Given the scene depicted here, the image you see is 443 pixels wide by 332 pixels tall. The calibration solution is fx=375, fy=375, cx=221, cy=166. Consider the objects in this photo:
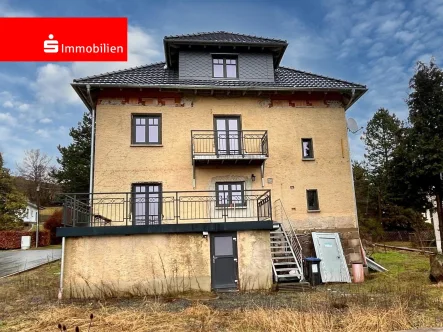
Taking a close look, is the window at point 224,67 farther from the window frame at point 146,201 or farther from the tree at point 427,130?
the tree at point 427,130

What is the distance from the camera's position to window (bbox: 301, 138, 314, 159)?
1680cm

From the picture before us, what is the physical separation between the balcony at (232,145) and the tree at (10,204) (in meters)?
29.5

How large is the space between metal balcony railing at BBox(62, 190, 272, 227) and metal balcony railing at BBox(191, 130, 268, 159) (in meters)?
1.79

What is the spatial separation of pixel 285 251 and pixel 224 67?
8.79 metres

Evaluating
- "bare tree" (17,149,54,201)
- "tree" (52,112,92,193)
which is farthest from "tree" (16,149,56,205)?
"tree" (52,112,92,193)

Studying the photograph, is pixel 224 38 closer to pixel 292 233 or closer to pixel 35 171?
pixel 292 233

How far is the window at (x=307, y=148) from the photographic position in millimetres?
16797

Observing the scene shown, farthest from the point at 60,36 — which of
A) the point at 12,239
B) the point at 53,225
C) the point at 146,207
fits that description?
the point at 53,225

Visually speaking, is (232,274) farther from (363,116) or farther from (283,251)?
(363,116)

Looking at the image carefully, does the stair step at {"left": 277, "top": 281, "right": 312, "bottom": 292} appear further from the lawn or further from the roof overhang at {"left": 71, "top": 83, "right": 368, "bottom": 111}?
the roof overhang at {"left": 71, "top": 83, "right": 368, "bottom": 111}

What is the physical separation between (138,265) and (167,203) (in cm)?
379

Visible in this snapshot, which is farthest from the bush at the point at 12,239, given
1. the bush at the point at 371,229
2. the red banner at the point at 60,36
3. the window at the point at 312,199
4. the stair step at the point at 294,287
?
the bush at the point at 371,229

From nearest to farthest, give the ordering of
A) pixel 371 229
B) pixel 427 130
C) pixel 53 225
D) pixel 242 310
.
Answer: pixel 242 310, pixel 427 130, pixel 371 229, pixel 53 225

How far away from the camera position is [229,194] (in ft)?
52.4
